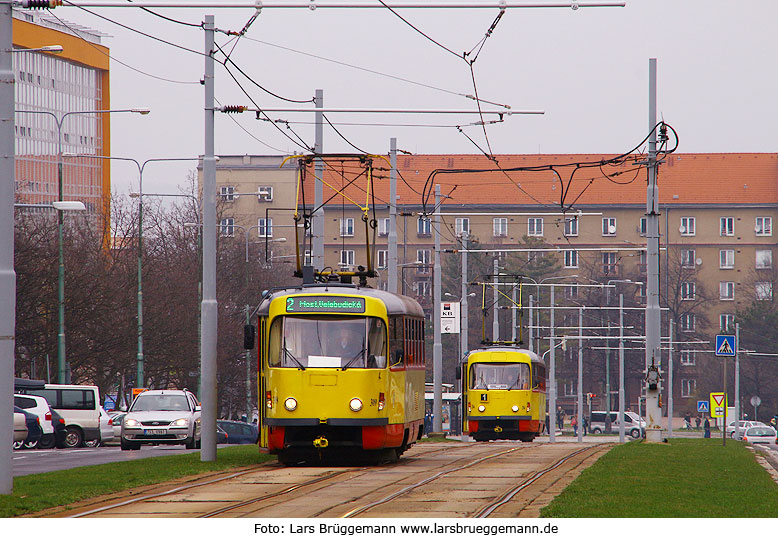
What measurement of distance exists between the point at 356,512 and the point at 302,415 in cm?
778

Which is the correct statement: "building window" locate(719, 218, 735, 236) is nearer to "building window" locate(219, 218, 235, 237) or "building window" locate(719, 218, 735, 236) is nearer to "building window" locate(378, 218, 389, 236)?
"building window" locate(378, 218, 389, 236)

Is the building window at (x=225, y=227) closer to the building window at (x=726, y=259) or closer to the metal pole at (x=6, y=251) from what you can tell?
the building window at (x=726, y=259)

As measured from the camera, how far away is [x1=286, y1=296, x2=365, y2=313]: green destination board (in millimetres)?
21609

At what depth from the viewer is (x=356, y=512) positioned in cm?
1359

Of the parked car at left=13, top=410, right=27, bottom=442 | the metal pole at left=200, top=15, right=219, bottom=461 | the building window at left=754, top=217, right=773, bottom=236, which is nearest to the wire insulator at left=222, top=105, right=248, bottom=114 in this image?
the metal pole at left=200, top=15, right=219, bottom=461

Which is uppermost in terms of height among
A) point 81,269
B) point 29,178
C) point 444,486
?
point 29,178

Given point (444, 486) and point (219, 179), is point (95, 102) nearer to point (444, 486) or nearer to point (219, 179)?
point (219, 179)

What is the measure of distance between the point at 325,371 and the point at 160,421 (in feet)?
47.8

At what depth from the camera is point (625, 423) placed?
10219 cm

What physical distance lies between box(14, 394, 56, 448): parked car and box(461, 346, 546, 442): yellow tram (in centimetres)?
1134

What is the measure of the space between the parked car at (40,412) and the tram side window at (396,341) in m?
17.6

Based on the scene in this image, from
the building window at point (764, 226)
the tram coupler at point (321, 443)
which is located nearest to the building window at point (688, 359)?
the building window at point (764, 226)

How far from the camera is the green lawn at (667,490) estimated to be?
1378 cm

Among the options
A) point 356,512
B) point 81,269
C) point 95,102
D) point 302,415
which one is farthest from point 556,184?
point 356,512
